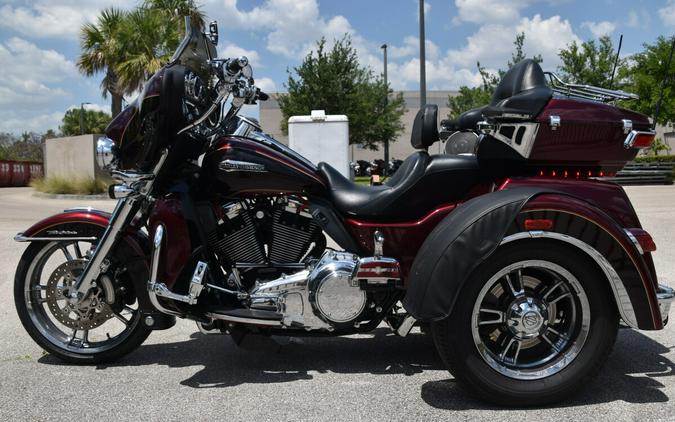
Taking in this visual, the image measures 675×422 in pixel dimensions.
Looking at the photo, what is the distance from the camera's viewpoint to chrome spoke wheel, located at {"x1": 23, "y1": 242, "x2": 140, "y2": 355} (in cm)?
341

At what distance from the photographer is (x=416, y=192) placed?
312cm

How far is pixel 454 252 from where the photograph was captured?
2662 mm

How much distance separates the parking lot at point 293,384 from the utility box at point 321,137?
831 cm

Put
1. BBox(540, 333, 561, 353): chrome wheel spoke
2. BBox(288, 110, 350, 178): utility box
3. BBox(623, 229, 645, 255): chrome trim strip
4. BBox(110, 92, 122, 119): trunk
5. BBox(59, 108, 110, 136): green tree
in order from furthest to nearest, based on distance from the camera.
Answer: BBox(59, 108, 110, 136): green tree
BBox(110, 92, 122, 119): trunk
BBox(288, 110, 350, 178): utility box
BBox(540, 333, 561, 353): chrome wheel spoke
BBox(623, 229, 645, 255): chrome trim strip

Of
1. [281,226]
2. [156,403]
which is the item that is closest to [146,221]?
[281,226]

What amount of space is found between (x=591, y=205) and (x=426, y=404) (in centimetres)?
132

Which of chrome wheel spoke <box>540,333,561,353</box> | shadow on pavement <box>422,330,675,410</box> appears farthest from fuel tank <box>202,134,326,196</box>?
chrome wheel spoke <box>540,333,561,353</box>

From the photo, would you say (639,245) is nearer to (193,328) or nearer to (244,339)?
(244,339)

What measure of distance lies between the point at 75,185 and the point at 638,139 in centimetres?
1941

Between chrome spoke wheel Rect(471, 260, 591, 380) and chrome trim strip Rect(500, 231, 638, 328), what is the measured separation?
0.14m

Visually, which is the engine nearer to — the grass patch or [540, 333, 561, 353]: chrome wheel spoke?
[540, 333, 561, 353]: chrome wheel spoke

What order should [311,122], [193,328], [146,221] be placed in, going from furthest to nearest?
1. [311,122]
2. [193,328]
3. [146,221]

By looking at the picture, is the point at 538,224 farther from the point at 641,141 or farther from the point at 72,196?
the point at 72,196

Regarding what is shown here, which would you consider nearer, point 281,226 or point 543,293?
point 543,293
